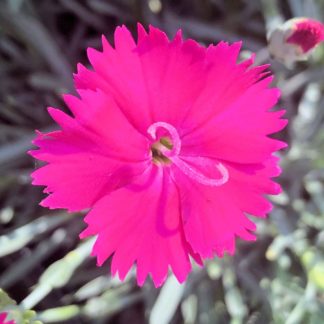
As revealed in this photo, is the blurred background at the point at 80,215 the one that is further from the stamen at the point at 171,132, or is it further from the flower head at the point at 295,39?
the stamen at the point at 171,132

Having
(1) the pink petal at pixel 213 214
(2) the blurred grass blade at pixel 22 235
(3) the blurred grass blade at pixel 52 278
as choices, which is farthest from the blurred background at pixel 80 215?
(1) the pink petal at pixel 213 214

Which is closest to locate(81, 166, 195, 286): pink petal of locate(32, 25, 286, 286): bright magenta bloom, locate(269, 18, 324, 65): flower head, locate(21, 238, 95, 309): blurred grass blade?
locate(32, 25, 286, 286): bright magenta bloom

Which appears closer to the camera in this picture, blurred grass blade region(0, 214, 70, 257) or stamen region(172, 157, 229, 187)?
stamen region(172, 157, 229, 187)

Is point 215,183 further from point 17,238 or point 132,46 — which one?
point 17,238

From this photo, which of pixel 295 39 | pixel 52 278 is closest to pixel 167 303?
pixel 52 278

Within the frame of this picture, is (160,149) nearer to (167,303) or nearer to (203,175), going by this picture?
(203,175)

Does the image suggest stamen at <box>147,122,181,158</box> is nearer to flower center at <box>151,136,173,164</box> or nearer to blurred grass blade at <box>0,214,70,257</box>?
flower center at <box>151,136,173,164</box>
